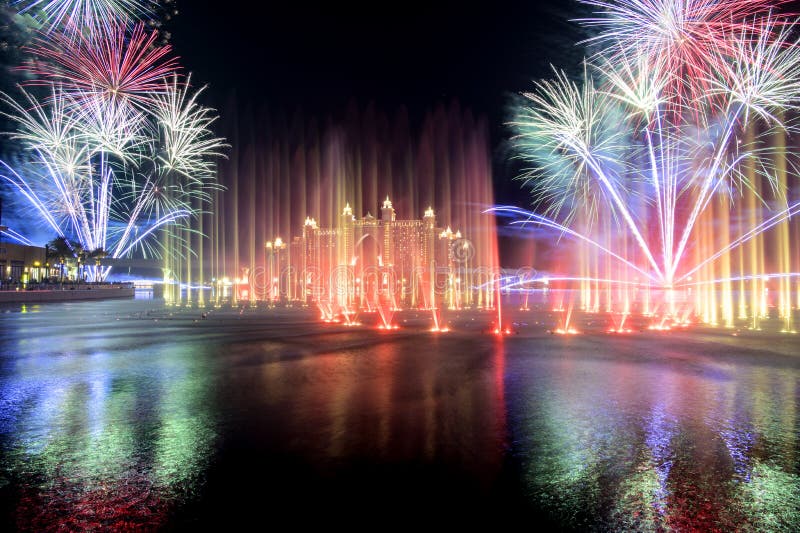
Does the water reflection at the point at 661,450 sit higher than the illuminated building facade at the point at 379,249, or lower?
lower

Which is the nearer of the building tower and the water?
the water

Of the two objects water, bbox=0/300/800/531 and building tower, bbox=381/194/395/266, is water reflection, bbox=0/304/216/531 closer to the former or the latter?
water, bbox=0/300/800/531

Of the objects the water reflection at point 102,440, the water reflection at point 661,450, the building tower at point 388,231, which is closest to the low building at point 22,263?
the building tower at point 388,231

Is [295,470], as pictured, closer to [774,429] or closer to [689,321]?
[774,429]

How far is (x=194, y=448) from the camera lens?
5922mm

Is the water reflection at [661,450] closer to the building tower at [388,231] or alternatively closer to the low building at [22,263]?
the low building at [22,263]

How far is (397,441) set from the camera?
622cm

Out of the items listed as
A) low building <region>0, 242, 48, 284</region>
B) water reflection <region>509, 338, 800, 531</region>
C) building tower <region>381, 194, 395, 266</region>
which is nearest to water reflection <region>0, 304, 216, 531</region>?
water reflection <region>509, 338, 800, 531</region>

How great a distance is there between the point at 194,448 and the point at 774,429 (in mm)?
7182

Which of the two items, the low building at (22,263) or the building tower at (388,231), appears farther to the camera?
the building tower at (388,231)

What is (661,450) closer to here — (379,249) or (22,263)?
(22,263)

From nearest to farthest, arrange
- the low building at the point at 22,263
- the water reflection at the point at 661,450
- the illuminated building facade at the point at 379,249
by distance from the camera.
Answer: the water reflection at the point at 661,450 → the low building at the point at 22,263 → the illuminated building facade at the point at 379,249

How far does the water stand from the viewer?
4395 millimetres

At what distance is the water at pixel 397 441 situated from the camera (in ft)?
14.4
